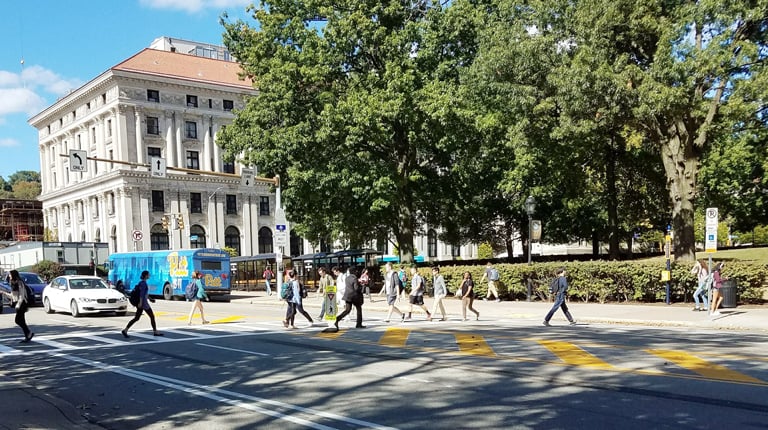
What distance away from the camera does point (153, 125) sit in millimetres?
74562

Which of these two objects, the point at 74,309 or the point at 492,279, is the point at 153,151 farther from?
the point at 492,279

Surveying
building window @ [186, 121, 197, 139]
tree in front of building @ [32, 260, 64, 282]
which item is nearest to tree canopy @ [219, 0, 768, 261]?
tree in front of building @ [32, 260, 64, 282]

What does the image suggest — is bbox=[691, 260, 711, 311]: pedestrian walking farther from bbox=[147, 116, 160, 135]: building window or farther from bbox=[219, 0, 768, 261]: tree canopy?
bbox=[147, 116, 160, 135]: building window

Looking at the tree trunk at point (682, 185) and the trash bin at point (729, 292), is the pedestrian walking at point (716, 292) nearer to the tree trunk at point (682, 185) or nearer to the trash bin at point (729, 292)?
the trash bin at point (729, 292)

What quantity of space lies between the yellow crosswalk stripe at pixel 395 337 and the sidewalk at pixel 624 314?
4509 millimetres

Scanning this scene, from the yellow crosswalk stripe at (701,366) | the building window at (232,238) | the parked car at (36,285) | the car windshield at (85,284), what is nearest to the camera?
the yellow crosswalk stripe at (701,366)

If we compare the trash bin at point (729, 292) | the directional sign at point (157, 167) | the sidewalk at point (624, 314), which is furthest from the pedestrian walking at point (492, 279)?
the directional sign at point (157, 167)

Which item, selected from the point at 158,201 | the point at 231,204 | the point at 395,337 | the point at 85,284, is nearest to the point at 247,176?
the point at 85,284

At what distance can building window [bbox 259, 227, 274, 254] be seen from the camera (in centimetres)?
8431

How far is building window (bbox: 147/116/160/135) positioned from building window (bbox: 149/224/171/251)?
1133cm

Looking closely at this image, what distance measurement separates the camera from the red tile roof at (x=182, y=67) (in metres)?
74.2

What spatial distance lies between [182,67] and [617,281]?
68265mm

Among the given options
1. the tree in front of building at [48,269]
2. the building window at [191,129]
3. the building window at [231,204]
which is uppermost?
the building window at [191,129]

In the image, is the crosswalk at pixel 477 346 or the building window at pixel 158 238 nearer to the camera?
the crosswalk at pixel 477 346
